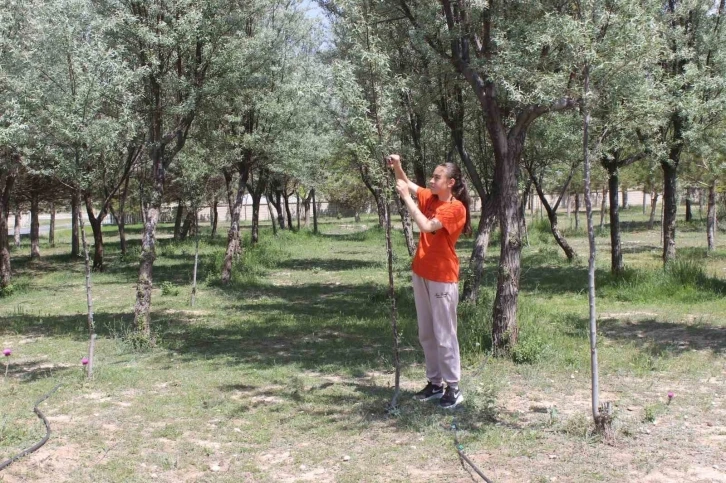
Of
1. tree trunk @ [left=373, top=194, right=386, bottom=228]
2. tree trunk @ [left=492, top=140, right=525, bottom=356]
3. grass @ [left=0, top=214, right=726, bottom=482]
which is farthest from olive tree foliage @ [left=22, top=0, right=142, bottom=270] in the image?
tree trunk @ [left=492, top=140, right=525, bottom=356]

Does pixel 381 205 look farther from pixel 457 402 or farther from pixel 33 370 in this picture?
pixel 457 402

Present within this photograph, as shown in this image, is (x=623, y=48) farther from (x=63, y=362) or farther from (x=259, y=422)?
(x=63, y=362)

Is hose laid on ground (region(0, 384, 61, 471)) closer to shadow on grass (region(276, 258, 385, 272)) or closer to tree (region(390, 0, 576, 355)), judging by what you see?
tree (region(390, 0, 576, 355))

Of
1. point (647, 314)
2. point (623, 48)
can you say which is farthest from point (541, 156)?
point (623, 48)

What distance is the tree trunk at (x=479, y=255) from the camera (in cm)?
1078

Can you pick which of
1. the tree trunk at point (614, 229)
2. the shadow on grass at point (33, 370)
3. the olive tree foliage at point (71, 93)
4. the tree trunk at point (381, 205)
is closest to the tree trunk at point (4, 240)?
the tree trunk at point (381, 205)

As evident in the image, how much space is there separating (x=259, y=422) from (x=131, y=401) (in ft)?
4.70

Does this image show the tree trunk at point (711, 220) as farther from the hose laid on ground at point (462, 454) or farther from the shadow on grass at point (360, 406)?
the hose laid on ground at point (462, 454)

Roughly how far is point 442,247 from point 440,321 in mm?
620

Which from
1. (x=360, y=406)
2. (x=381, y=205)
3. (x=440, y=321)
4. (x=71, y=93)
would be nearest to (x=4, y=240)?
(x=381, y=205)

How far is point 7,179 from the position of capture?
15789mm

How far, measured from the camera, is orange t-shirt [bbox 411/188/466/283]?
210 inches

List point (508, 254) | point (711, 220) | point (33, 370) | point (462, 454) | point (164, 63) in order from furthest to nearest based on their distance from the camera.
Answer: point (711, 220) < point (164, 63) < point (33, 370) < point (508, 254) < point (462, 454)

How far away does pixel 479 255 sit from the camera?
1074 centimetres
